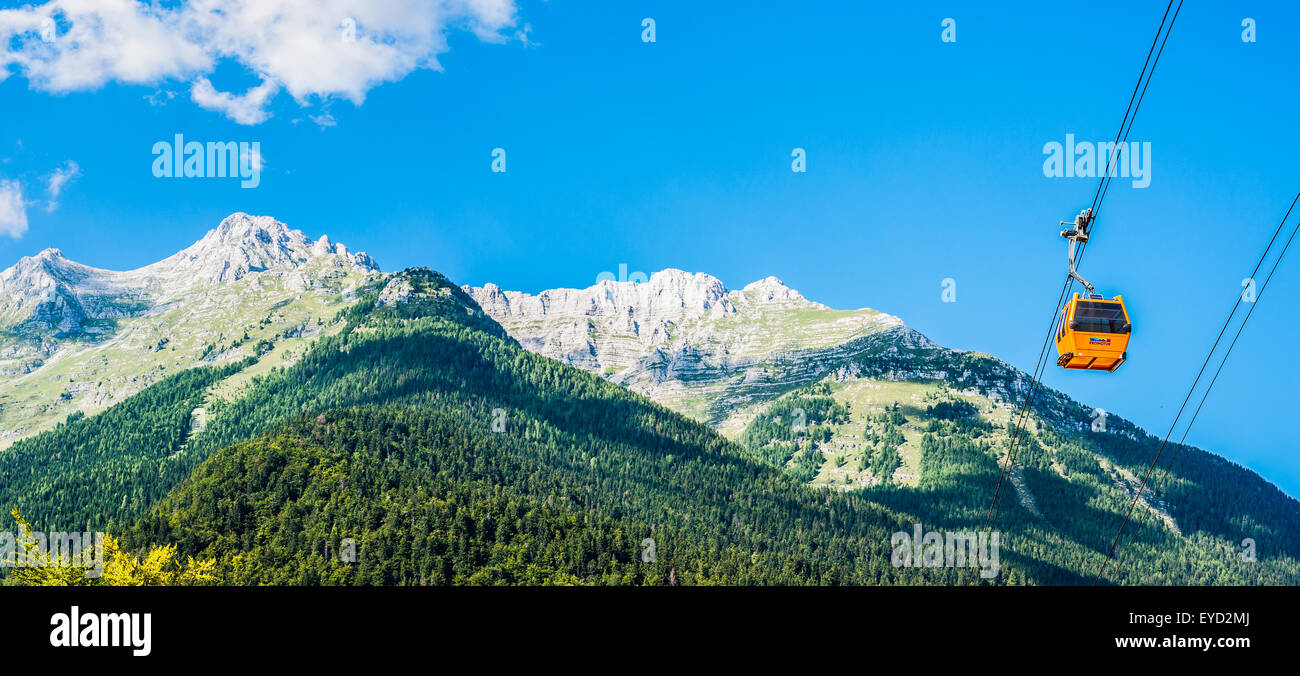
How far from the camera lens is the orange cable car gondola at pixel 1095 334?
44.2 meters

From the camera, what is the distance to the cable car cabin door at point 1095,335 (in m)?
44.2

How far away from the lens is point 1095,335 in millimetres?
44375

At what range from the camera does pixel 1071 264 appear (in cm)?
3897

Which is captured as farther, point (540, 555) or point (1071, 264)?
point (540, 555)

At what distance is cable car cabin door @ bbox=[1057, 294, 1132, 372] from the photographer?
44.2 meters

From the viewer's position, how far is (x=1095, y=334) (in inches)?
1747

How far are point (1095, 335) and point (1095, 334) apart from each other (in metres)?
0.05

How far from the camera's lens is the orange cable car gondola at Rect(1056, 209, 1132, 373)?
44.2 meters
